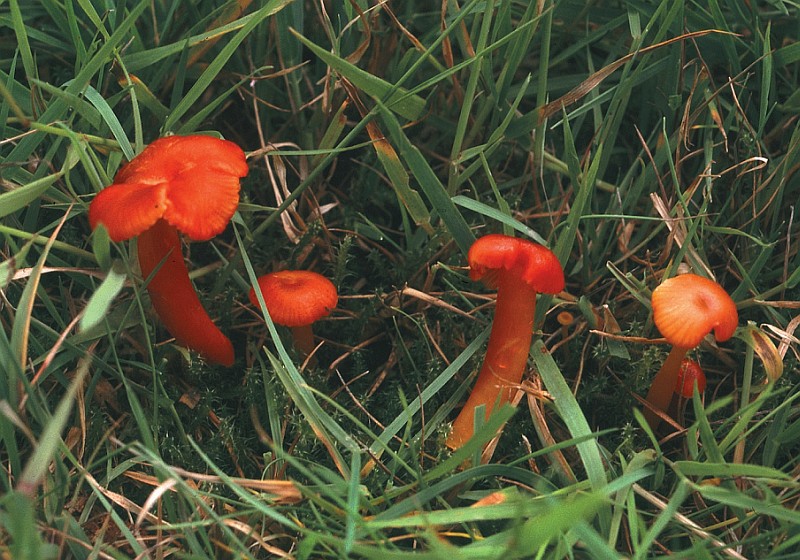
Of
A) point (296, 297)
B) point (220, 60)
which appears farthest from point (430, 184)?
point (220, 60)

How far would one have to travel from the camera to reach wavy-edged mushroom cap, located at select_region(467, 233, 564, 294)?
5.10 ft

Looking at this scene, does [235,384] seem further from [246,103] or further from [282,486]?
[246,103]

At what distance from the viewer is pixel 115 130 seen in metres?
1.69

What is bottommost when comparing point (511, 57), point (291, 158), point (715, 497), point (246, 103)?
point (715, 497)

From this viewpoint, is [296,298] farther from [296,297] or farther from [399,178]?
[399,178]

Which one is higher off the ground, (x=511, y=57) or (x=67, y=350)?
(x=511, y=57)

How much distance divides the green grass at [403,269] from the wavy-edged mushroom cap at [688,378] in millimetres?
74

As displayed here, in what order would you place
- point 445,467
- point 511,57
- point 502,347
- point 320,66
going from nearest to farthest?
1. point 445,467
2. point 502,347
3. point 511,57
4. point 320,66

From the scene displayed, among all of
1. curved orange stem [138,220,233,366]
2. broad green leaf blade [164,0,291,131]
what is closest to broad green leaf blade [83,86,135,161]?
broad green leaf blade [164,0,291,131]

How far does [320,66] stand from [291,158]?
0.26 meters

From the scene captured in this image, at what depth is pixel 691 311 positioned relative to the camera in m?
1.51


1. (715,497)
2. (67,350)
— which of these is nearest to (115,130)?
(67,350)

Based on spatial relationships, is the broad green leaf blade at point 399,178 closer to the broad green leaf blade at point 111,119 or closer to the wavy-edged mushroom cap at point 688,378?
the broad green leaf blade at point 111,119

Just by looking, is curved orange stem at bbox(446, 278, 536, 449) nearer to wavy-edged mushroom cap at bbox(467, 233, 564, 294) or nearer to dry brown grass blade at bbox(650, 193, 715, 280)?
wavy-edged mushroom cap at bbox(467, 233, 564, 294)
